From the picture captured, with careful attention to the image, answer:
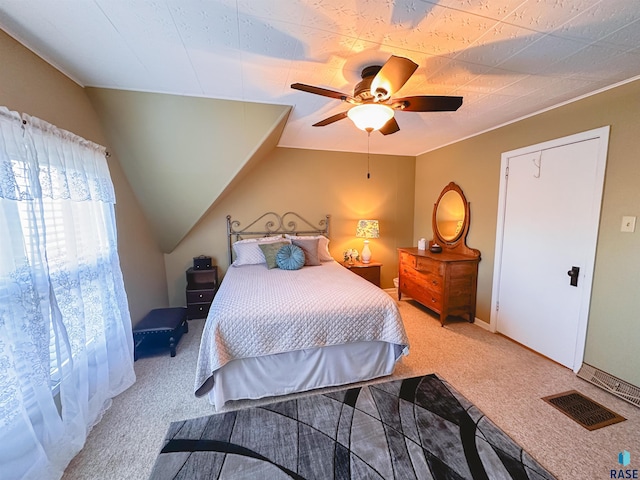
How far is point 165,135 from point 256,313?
189cm

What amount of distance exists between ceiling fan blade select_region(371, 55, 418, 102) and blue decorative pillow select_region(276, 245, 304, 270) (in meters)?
1.95

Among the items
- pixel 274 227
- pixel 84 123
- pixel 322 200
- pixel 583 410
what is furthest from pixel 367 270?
pixel 84 123

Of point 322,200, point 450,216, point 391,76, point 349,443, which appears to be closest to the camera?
point 391,76

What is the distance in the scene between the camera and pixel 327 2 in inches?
49.3

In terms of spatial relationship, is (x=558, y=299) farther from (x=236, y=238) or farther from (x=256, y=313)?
(x=236, y=238)

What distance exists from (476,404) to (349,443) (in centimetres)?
105

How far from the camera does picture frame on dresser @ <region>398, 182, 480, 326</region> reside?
10.5ft

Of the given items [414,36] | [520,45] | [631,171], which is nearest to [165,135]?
[414,36]

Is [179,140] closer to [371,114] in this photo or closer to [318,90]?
[318,90]

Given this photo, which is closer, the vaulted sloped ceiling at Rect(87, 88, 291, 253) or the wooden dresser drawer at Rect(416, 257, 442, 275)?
the vaulted sloped ceiling at Rect(87, 88, 291, 253)

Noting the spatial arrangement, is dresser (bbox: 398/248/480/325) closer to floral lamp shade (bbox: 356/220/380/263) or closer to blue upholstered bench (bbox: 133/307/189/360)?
floral lamp shade (bbox: 356/220/380/263)

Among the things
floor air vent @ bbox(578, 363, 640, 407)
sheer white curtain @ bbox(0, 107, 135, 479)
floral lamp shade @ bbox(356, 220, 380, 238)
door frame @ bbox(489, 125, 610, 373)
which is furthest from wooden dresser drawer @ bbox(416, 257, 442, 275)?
sheer white curtain @ bbox(0, 107, 135, 479)

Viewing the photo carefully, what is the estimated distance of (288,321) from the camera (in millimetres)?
1903

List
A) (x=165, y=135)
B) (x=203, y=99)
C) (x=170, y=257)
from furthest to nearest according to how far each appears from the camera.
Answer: (x=170, y=257) < (x=165, y=135) < (x=203, y=99)
